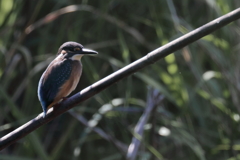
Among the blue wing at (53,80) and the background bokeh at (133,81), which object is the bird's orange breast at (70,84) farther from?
the background bokeh at (133,81)

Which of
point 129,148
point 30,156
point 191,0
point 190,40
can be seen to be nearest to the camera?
point 190,40

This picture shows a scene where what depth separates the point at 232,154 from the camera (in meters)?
2.03

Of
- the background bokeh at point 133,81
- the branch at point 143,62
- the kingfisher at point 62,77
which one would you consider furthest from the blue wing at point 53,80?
the branch at point 143,62

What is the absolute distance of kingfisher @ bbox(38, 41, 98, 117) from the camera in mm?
1526

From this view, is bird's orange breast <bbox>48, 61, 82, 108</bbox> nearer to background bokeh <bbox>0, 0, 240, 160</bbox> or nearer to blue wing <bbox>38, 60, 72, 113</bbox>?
blue wing <bbox>38, 60, 72, 113</bbox>

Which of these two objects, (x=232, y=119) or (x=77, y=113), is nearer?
(x=232, y=119)

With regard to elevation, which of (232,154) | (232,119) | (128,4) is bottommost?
(232,154)

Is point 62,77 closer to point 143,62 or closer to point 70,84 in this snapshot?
point 70,84

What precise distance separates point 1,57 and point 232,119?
113 cm

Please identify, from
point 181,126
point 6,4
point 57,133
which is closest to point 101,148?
point 57,133

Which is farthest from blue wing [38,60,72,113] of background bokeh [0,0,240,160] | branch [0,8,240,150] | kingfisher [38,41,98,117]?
branch [0,8,240,150]

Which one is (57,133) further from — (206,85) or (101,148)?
(206,85)

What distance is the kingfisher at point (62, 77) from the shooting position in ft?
5.01

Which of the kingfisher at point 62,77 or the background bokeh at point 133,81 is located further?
the background bokeh at point 133,81
